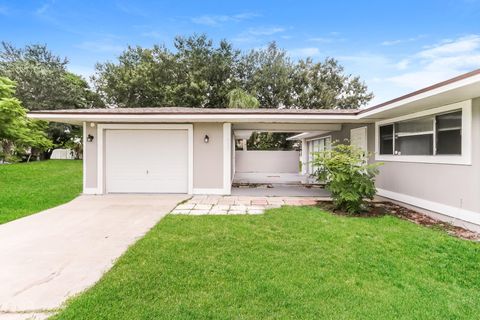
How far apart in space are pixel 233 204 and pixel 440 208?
16.6 feet

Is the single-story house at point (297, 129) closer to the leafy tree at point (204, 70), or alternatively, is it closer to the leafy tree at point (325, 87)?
the leafy tree at point (204, 70)

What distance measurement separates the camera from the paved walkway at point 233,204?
274 inches

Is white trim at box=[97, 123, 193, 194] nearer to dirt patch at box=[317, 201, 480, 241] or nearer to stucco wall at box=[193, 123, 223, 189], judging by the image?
stucco wall at box=[193, 123, 223, 189]

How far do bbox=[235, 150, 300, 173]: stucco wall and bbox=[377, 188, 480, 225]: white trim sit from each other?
39.5ft

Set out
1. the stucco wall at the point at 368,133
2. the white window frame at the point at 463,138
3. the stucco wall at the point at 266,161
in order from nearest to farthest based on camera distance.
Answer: the white window frame at the point at 463,138, the stucco wall at the point at 368,133, the stucco wall at the point at 266,161

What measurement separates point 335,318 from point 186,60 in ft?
81.9

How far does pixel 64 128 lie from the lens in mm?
26422

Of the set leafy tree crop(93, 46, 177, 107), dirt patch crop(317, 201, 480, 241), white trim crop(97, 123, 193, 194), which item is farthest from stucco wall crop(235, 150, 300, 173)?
dirt patch crop(317, 201, 480, 241)

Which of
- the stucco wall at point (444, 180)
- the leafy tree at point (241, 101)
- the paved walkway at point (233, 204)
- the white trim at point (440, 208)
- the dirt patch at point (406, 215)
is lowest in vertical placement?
the dirt patch at point (406, 215)

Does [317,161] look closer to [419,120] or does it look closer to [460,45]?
[419,120]

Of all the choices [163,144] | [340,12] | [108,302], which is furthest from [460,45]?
[108,302]

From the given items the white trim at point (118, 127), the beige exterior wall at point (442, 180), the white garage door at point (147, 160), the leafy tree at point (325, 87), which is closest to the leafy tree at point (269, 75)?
the leafy tree at point (325, 87)

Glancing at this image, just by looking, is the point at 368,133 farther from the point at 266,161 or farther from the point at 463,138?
the point at 266,161

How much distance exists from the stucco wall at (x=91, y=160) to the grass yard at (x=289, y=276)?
218 inches
